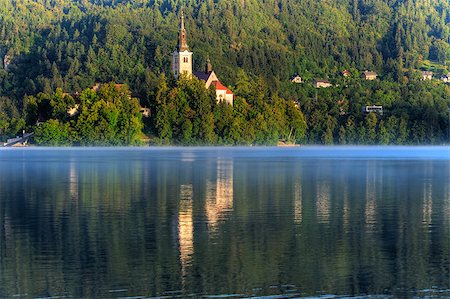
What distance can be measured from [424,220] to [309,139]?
135 m

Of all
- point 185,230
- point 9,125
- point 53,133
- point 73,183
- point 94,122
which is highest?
point 94,122

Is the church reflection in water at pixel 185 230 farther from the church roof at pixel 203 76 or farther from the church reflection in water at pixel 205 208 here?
the church roof at pixel 203 76

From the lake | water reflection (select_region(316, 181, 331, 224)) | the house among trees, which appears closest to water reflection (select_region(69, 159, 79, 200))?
the lake

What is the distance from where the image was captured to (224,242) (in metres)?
24.9

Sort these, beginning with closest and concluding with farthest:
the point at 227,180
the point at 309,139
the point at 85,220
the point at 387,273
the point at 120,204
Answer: the point at 387,273 < the point at 85,220 < the point at 120,204 < the point at 227,180 < the point at 309,139

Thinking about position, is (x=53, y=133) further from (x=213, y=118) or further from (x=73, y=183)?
(x=73, y=183)

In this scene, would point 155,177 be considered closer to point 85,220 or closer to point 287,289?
point 85,220

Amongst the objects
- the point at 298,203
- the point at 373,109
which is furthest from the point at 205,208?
the point at 373,109

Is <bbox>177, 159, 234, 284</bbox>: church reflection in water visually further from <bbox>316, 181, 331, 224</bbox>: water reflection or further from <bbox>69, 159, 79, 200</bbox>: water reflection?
<bbox>69, 159, 79, 200</bbox>: water reflection

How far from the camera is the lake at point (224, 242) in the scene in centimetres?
1928

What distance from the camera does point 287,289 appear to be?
1894cm

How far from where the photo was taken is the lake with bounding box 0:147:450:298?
1928cm

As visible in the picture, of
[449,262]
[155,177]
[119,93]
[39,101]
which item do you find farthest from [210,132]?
[449,262]

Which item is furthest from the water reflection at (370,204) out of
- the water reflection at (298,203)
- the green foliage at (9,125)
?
the green foliage at (9,125)
